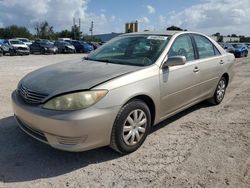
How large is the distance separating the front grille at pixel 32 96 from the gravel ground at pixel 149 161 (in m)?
0.72

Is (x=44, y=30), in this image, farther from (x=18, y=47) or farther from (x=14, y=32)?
(x=18, y=47)

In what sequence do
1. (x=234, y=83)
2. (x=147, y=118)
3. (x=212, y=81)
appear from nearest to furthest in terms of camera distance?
(x=147, y=118), (x=212, y=81), (x=234, y=83)

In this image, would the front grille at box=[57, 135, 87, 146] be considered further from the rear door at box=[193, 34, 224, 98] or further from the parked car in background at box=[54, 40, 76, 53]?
the parked car in background at box=[54, 40, 76, 53]

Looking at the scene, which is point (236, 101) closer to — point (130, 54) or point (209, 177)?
point (130, 54)

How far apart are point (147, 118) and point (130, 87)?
589 millimetres

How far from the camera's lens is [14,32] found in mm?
72812

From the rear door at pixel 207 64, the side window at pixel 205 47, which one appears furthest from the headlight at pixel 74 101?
the side window at pixel 205 47

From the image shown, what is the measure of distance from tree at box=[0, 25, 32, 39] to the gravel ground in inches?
2930

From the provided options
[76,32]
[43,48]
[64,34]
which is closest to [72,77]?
[43,48]

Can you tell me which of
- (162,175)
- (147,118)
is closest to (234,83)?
(147,118)

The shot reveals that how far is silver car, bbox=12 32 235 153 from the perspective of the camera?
305 centimetres

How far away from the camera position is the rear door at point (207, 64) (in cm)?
498

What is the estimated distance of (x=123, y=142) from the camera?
3432mm

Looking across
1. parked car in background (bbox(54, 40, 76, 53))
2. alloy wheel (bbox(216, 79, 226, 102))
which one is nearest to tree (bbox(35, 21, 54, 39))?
parked car in background (bbox(54, 40, 76, 53))
